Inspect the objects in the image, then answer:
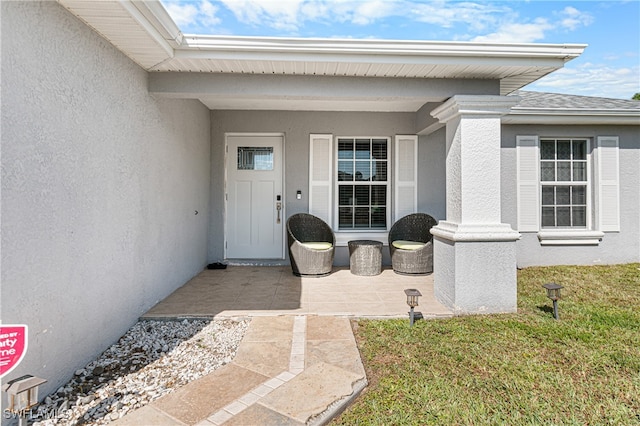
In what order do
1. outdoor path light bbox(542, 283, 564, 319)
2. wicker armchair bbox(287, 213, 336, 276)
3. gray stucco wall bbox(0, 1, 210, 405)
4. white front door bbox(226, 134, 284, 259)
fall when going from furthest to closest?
white front door bbox(226, 134, 284, 259) < wicker armchair bbox(287, 213, 336, 276) < outdoor path light bbox(542, 283, 564, 319) < gray stucco wall bbox(0, 1, 210, 405)

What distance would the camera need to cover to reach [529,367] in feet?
7.88

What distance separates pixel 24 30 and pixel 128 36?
86cm

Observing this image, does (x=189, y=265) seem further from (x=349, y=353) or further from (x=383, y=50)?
(x=383, y=50)

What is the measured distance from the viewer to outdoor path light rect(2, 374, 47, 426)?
4.87 ft

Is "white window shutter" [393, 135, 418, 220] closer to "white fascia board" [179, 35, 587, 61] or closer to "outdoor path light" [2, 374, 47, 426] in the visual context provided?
"white fascia board" [179, 35, 587, 61]

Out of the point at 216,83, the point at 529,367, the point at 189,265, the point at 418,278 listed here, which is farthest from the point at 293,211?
the point at 529,367

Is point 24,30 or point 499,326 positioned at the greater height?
point 24,30

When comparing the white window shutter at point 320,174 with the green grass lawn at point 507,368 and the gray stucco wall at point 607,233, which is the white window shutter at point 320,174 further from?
the gray stucco wall at point 607,233

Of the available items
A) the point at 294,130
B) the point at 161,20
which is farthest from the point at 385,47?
the point at 294,130

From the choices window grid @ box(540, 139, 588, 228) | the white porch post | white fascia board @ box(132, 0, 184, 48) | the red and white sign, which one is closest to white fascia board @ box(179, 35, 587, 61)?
white fascia board @ box(132, 0, 184, 48)

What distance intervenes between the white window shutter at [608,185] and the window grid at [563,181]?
8.2 inches

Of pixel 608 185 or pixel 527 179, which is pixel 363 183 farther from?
pixel 608 185

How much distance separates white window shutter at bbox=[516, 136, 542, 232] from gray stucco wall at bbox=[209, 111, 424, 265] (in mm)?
1931

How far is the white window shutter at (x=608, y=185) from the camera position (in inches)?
226
